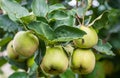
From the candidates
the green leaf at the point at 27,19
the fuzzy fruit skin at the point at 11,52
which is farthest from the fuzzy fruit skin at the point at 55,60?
the fuzzy fruit skin at the point at 11,52

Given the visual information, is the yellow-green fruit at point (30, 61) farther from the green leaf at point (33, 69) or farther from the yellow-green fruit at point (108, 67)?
the yellow-green fruit at point (108, 67)

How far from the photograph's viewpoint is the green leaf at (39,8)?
118 cm

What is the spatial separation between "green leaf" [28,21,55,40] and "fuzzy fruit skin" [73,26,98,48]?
0.10 m

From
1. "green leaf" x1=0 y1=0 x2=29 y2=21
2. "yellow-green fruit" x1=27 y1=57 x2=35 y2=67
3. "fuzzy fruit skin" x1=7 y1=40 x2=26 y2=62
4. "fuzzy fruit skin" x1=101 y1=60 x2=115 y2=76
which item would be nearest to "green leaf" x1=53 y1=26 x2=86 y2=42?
"green leaf" x1=0 y1=0 x2=29 y2=21

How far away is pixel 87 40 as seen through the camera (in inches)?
46.4

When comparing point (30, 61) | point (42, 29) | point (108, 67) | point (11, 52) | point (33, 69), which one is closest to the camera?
point (42, 29)

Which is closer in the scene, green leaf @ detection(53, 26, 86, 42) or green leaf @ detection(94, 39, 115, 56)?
green leaf @ detection(53, 26, 86, 42)

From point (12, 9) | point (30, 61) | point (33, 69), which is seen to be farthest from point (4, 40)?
point (12, 9)

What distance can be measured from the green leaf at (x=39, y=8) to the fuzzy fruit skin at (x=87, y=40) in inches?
4.9

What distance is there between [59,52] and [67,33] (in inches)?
2.4

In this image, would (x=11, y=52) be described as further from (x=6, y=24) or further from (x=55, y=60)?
(x=55, y=60)

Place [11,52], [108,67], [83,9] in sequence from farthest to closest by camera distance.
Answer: [108,67] < [11,52] < [83,9]

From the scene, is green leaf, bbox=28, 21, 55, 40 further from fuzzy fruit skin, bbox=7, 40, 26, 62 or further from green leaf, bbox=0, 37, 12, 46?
green leaf, bbox=0, 37, 12, 46

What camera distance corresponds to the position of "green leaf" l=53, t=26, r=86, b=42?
3.64ft
